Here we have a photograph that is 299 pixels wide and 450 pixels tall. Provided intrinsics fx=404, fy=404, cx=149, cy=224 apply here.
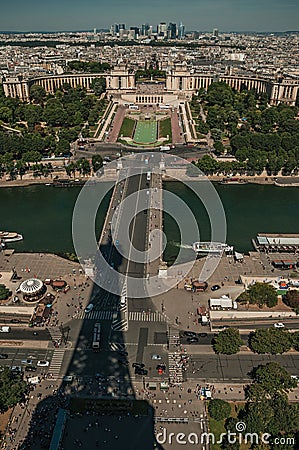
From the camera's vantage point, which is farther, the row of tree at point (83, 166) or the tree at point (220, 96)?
the tree at point (220, 96)

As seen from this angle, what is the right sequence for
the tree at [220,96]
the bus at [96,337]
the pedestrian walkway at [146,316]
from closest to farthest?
the bus at [96,337] → the pedestrian walkway at [146,316] → the tree at [220,96]

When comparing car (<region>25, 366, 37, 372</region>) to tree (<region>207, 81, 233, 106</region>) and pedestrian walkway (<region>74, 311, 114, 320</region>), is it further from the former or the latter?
tree (<region>207, 81, 233, 106</region>)

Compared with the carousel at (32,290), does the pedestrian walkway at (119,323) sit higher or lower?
lower

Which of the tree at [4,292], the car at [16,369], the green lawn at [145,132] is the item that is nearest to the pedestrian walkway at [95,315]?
the car at [16,369]

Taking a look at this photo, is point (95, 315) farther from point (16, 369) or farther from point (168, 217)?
point (168, 217)

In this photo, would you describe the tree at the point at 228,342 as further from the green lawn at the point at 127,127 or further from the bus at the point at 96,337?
the green lawn at the point at 127,127

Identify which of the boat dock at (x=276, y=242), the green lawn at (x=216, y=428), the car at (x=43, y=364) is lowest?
the green lawn at (x=216, y=428)
